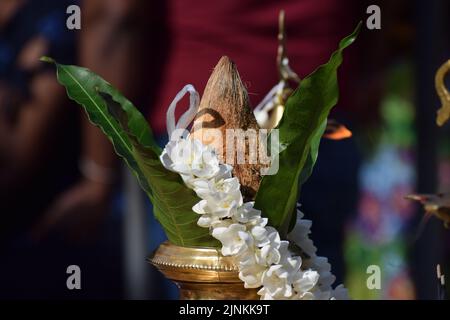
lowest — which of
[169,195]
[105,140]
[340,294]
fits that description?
[340,294]

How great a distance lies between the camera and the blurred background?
7.16 feet

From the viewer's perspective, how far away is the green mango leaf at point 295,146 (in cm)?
81

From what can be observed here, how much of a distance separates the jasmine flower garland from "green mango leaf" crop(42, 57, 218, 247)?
1cm

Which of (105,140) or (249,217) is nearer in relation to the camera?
(249,217)

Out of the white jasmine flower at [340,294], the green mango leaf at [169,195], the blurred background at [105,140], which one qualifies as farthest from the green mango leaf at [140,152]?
the blurred background at [105,140]

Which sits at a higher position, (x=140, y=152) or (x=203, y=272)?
(x=140, y=152)

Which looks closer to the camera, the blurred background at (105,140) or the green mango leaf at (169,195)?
the green mango leaf at (169,195)

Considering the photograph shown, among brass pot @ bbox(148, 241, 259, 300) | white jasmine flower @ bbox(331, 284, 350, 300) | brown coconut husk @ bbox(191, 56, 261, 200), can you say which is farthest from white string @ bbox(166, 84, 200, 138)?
white jasmine flower @ bbox(331, 284, 350, 300)

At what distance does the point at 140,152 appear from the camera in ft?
2.58

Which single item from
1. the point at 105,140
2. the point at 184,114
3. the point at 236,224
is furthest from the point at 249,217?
the point at 105,140

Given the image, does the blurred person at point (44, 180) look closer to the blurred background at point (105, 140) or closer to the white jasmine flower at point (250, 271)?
the blurred background at point (105, 140)

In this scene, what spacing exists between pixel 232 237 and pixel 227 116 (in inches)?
4.7

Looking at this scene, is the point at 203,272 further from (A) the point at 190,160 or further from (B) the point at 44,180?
(B) the point at 44,180

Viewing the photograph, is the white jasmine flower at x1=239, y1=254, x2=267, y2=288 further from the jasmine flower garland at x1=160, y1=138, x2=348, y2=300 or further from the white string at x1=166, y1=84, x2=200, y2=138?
the white string at x1=166, y1=84, x2=200, y2=138
